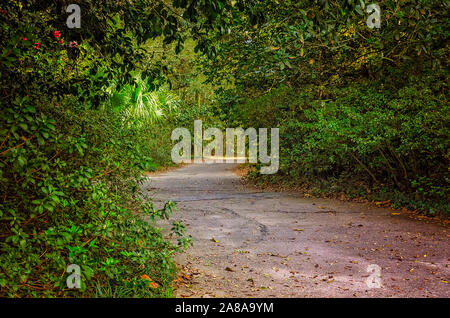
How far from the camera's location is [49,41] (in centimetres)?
468

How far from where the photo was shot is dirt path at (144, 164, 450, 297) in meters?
4.61

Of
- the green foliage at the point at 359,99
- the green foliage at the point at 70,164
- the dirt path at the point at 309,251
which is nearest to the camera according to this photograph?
the green foliage at the point at 70,164

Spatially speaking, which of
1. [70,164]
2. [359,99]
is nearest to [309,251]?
[70,164]

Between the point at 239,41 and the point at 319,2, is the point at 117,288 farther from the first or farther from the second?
the point at 239,41

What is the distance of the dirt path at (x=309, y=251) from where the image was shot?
4.61m

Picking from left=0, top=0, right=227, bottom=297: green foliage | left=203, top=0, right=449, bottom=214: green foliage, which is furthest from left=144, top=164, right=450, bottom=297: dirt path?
left=203, top=0, right=449, bottom=214: green foliage

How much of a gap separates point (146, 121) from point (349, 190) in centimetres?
593

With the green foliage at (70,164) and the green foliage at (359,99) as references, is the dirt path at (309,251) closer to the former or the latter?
the green foliage at (70,164)

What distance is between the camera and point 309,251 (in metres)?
6.23

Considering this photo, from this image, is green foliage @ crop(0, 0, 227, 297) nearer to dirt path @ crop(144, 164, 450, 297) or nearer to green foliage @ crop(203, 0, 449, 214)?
dirt path @ crop(144, 164, 450, 297)

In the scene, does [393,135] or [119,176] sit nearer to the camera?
[119,176]

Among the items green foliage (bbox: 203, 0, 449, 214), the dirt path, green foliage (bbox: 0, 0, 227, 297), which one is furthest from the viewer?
green foliage (bbox: 203, 0, 449, 214)

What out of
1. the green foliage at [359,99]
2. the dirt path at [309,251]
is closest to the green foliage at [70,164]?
the dirt path at [309,251]

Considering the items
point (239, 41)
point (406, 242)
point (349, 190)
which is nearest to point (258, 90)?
point (239, 41)
